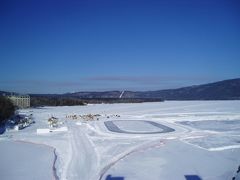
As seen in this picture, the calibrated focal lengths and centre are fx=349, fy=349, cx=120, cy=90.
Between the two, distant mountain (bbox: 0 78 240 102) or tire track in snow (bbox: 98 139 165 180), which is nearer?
tire track in snow (bbox: 98 139 165 180)

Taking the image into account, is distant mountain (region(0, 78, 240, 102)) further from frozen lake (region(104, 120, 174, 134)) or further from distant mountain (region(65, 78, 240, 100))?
frozen lake (region(104, 120, 174, 134))

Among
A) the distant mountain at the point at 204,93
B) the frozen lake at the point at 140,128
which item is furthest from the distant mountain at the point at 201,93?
the frozen lake at the point at 140,128

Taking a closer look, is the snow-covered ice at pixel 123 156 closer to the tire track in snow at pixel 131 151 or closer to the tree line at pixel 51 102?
the tire track in snow at pixel 131 151

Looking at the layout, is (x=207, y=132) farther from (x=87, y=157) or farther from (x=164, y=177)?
(x=164, y=177)

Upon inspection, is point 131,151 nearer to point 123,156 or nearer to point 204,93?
point 123,156

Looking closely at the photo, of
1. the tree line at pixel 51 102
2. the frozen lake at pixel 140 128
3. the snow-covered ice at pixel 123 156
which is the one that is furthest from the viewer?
the tree line at pixel 51 102

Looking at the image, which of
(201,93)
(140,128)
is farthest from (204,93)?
(140,128)

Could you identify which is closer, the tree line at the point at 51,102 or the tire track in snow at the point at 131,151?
the tire track in snow at the point at 131,151

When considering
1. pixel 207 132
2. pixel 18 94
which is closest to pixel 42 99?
pixel 18 94

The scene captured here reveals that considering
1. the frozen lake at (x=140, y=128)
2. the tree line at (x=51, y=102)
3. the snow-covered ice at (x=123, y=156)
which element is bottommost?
the snow-covered ice at (x=123, y=156)

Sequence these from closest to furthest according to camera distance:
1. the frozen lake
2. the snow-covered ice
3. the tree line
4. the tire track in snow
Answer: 1. the snow-covered ice
2. the tire track in snow
3. the frozen lake
4. the tree line

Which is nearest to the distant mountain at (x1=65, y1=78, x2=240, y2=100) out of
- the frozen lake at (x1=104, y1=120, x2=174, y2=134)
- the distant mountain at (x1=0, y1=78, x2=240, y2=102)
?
the distant mountain at (x1=0, y1=78, x2=240, y2=102)
